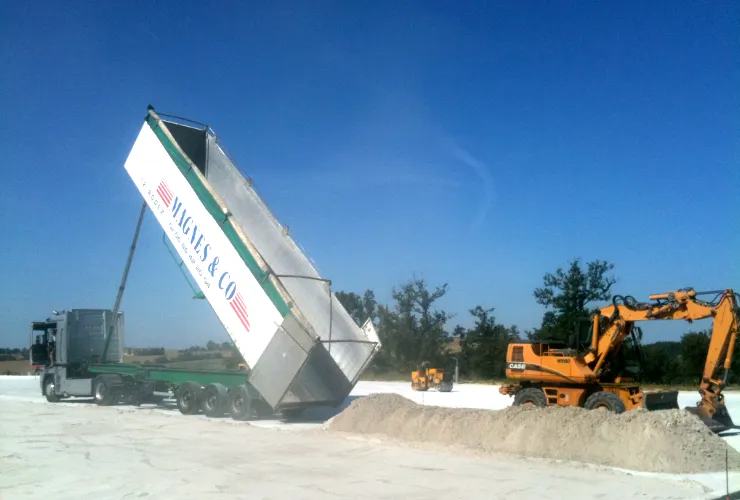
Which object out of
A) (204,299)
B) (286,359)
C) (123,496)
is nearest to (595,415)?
(286,359)

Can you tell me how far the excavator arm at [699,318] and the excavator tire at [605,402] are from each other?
61 centimetres

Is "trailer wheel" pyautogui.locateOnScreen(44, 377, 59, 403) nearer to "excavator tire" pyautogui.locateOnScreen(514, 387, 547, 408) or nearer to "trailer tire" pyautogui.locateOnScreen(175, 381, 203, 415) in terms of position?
"trailer tire" pyautogui.locateOnScreen(175, 381, 203, 415)

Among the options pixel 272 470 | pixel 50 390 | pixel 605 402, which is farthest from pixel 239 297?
pixel 50 390

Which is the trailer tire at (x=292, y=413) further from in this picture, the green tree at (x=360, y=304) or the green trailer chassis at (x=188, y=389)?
the green tree at (x=360, y=304)

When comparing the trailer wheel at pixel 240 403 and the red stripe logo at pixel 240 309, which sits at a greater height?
the red stripe logo at pixel 240 309

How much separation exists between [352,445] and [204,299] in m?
6.24

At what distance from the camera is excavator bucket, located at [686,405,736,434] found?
15323 millimetres

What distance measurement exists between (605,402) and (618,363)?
1463 millimetres

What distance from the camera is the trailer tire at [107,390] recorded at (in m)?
21.6

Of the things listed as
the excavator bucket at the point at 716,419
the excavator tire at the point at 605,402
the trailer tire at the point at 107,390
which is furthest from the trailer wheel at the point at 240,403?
the excavator bucket at the point at 716,419

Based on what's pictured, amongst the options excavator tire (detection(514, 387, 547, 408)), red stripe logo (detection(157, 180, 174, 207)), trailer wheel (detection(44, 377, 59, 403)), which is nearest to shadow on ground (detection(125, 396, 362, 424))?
trailer wheel (detection(44, 377, 59, 403))

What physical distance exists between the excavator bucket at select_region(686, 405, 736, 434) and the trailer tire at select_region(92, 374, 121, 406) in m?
16.7

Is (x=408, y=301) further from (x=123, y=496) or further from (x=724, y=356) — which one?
(x=123, y=496)

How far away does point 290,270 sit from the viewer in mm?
18594
